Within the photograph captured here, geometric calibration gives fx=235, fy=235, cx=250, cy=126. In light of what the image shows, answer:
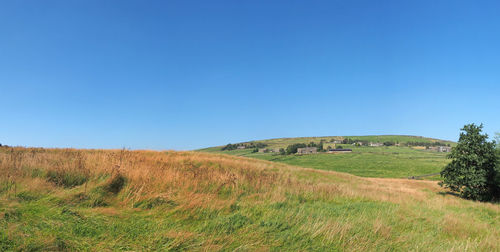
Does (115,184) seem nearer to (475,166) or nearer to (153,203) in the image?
(153,203)

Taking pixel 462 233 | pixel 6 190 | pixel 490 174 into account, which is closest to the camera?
pixel 6 190

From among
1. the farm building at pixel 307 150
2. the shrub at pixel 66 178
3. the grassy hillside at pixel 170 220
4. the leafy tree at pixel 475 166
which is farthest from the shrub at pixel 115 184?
the farm building at pixel 307 150

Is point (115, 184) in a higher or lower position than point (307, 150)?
higher

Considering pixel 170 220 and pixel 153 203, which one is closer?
pixel 170 220

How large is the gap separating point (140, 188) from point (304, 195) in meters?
5.37

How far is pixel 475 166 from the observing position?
28.4 m

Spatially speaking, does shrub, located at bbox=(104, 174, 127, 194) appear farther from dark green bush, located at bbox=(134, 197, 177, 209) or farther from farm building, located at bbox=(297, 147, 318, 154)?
farm building, located at bbox=(297, 147, 318, 154)

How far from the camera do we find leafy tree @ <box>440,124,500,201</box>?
2811cm

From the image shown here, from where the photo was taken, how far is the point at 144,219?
4.62 m

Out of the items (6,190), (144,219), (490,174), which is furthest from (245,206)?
(490,174)

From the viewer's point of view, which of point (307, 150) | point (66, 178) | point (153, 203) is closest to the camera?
point (153, 203)

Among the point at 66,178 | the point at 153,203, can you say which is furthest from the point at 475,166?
the point at 66,178

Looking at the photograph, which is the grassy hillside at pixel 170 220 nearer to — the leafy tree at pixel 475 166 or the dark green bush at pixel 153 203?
the dark green bush at pixel 153 203

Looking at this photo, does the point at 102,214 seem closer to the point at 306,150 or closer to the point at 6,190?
the point at 6,190
